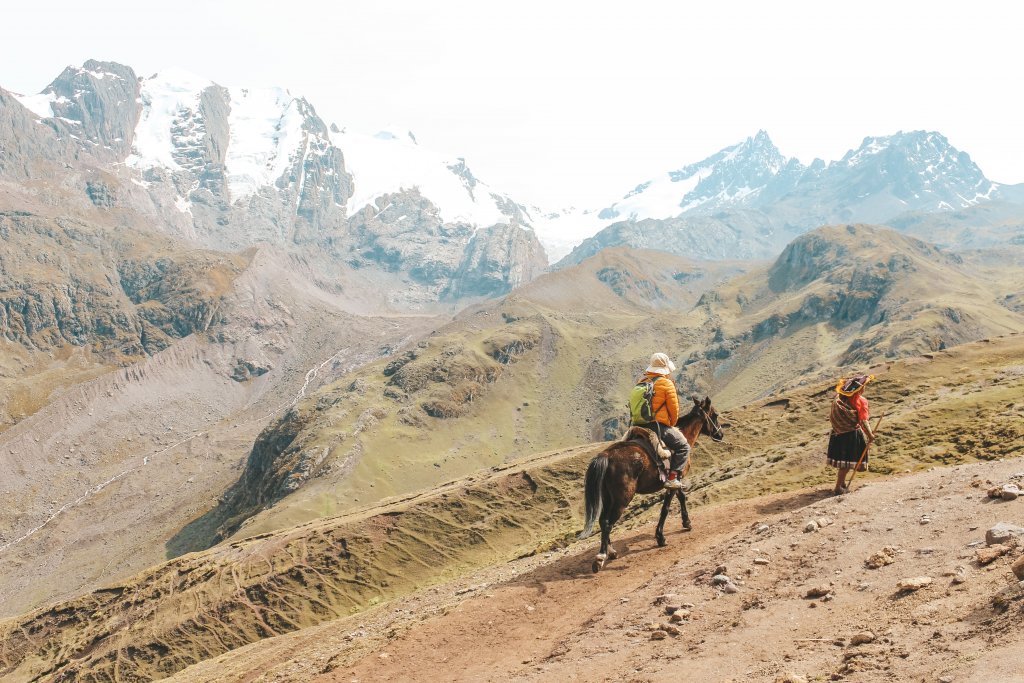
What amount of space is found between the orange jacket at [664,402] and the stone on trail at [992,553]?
9.07 meters

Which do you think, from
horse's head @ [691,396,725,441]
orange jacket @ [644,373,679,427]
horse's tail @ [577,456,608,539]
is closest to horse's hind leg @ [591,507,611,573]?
horse's tail @ [577,456,608,539]

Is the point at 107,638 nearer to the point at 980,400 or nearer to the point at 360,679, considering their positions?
Answer: the point at 360,679

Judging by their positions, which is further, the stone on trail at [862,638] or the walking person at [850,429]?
the walking person at [850,429]

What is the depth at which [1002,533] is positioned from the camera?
13.8 m

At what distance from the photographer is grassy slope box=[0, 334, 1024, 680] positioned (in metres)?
55.8

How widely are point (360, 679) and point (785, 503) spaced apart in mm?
14425

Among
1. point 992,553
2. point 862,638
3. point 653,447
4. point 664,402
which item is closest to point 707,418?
point 664,402

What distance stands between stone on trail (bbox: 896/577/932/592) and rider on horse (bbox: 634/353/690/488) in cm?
818

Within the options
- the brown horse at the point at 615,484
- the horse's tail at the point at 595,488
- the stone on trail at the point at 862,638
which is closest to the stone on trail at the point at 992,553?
the stone on trail at the point at 862,638

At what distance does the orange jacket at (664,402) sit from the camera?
2117cm

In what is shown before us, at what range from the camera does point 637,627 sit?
16.0 m

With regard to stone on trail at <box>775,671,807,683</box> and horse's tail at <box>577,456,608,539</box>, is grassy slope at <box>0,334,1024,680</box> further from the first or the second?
stone on trail at <box>775,671,807,683</box>

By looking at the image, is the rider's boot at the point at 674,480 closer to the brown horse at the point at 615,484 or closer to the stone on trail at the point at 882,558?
the brown horse at the point at 615,484

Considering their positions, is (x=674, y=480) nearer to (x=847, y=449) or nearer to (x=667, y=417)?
(x=667, y=417)
